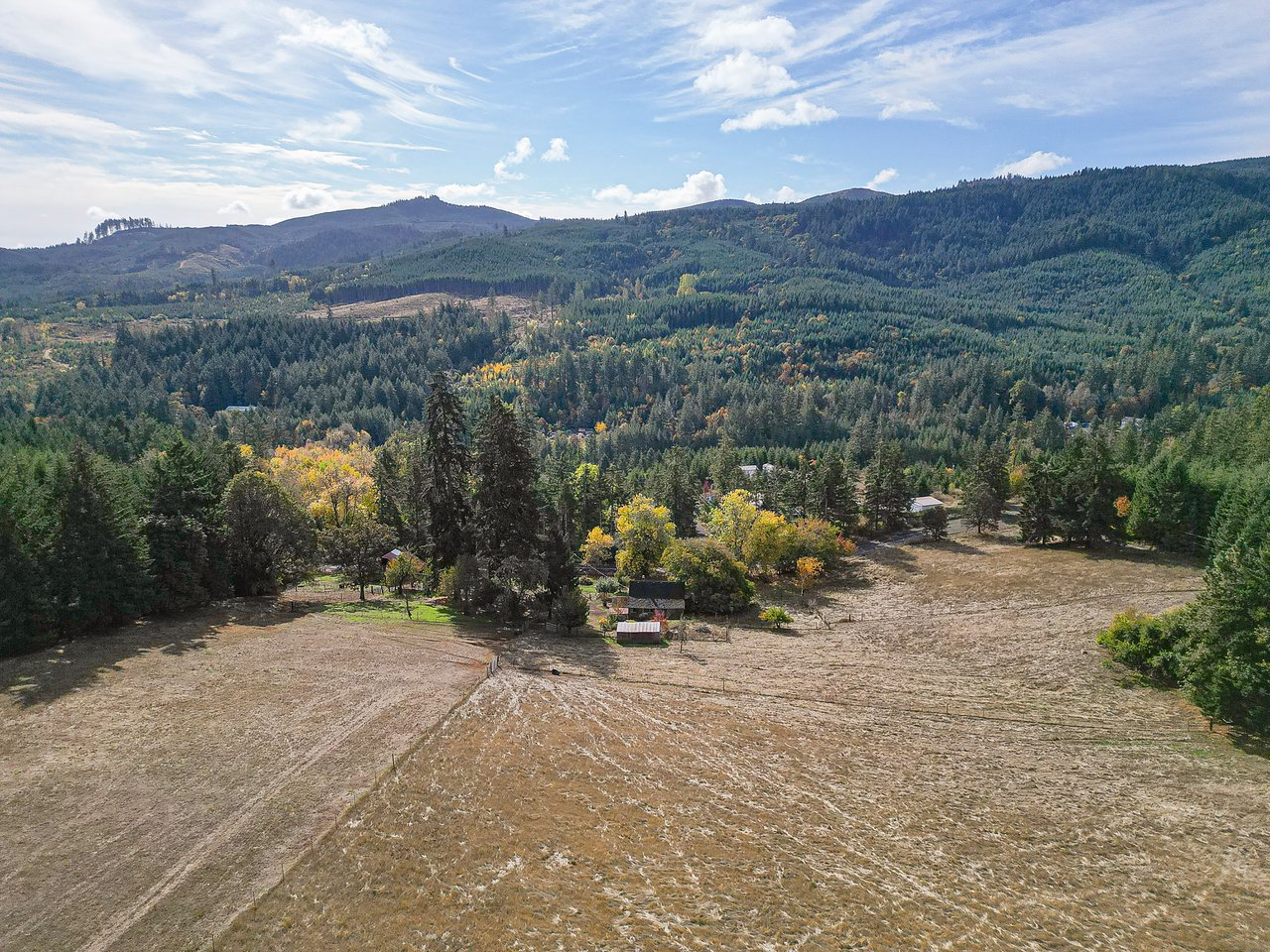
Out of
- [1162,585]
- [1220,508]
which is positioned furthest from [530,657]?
[1220,508]

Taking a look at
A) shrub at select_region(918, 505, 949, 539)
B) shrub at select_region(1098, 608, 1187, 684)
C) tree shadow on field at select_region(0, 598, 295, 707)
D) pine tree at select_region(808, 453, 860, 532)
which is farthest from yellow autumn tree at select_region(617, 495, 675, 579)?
shrub at select_region(918, 505, 949, 539)

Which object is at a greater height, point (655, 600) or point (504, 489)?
point (504, 489)

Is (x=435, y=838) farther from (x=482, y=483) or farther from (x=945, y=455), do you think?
(x=945, y=455)

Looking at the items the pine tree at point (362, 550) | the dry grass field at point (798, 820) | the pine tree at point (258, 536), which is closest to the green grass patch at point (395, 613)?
the pine tree at point (362, 550)

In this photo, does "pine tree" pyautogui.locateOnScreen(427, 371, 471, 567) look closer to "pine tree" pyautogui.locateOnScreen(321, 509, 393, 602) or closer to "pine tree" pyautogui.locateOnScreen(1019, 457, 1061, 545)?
"pine tree" pyautogui.locateOnScreen(321, 509, 393, 602)

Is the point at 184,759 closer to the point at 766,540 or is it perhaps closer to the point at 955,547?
the point at 766,540

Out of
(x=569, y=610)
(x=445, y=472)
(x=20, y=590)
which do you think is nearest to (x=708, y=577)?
(x=569, y=610)
